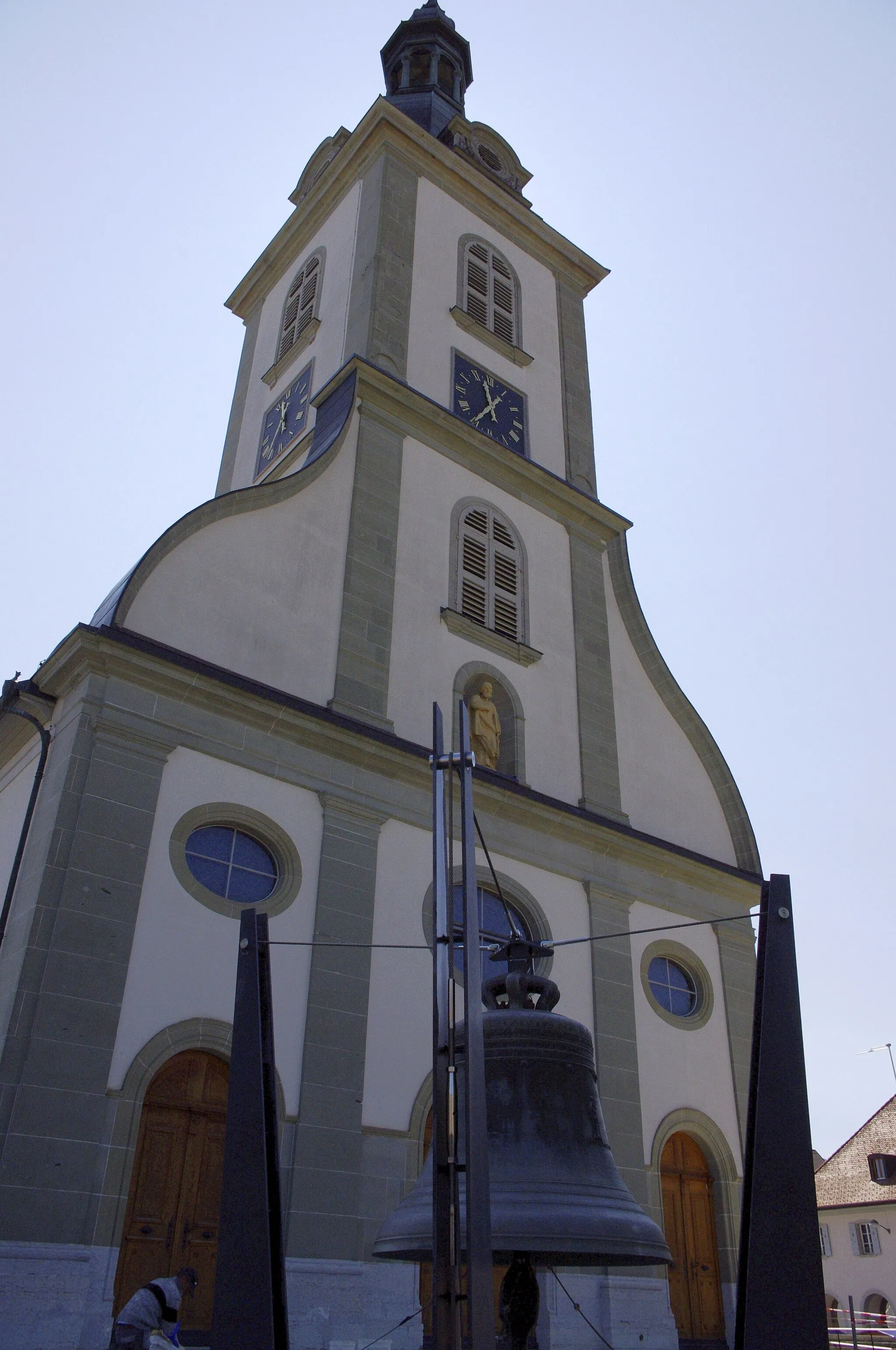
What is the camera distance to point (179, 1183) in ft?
38.1

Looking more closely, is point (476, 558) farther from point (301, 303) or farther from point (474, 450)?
point (301, 303)

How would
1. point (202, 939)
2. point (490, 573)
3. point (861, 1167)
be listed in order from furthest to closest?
point (861, 1167)
point (490, 573)
point (202, 939)

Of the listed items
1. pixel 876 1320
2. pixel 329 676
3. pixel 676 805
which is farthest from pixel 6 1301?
pixel 876 1320

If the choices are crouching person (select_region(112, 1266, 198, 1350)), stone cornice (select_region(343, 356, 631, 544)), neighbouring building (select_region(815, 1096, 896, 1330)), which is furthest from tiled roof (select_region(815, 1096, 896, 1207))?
crouching person (select_region(112, 1266, 198, 1350))

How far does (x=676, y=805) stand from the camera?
1909 cm

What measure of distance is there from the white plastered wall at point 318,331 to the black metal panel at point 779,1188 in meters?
16.1

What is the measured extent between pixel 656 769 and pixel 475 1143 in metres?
15.0

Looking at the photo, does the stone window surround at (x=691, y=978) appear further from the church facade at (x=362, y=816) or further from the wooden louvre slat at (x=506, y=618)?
the wooden louvre slat at (x=506, y=618)

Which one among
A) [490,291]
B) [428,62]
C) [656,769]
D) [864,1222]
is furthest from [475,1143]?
[864,1222]

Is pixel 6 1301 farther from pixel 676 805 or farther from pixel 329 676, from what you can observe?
pixel 676 805

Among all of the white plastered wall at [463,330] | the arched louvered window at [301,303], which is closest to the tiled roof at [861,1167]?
the white plastered wall at [463,330]

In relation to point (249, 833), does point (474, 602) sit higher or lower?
higher

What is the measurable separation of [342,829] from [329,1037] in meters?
2.50

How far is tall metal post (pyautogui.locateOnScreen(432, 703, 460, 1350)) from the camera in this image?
446 cm
